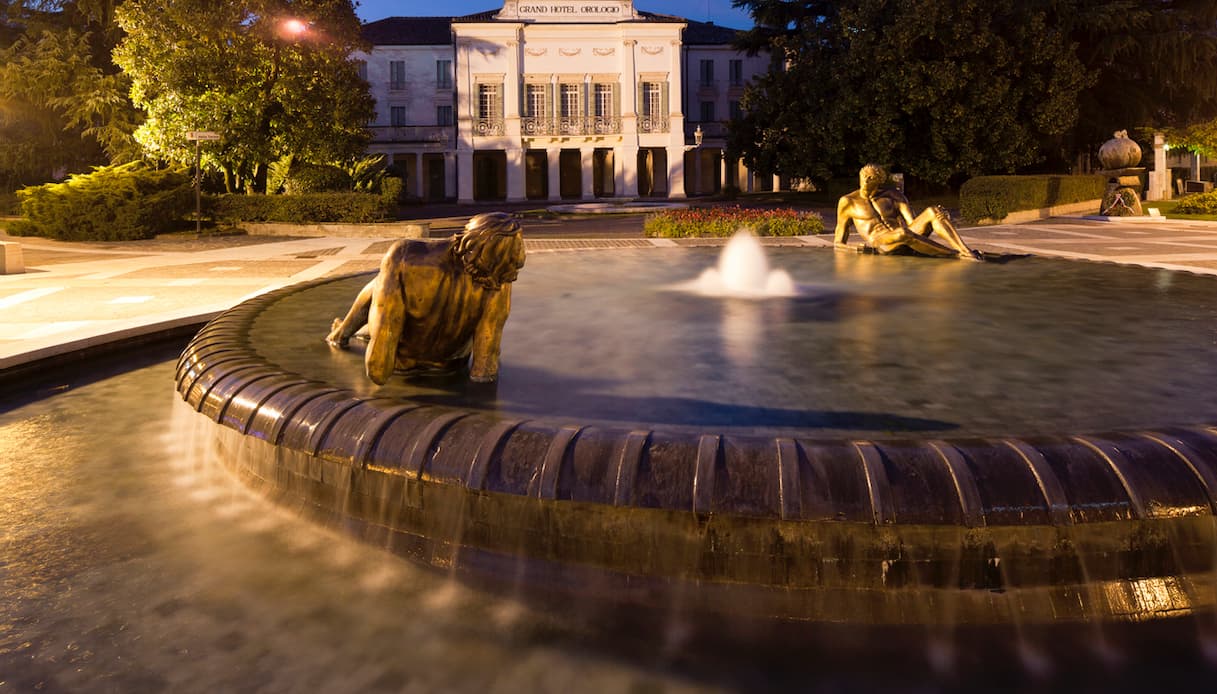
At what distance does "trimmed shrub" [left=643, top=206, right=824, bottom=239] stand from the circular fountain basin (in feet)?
46.4

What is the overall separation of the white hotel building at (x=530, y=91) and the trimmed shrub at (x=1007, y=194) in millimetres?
23913

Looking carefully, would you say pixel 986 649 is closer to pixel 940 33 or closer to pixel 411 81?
pixel 940 33

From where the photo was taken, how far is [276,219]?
27484 millimetres

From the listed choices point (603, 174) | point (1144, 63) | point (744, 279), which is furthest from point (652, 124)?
point (744, 279)

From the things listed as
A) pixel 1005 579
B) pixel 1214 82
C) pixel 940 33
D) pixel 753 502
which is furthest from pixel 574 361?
pixel 1214 82

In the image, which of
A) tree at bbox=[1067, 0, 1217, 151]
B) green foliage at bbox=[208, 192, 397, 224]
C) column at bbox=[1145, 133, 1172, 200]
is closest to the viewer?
green foliage at bbox=[208, 192, 397, 224]

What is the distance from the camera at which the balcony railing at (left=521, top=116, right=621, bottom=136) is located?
5341 cm

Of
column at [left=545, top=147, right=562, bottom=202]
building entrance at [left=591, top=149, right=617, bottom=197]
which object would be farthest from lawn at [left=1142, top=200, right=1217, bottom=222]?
building entrance at [left=591, top=149, right=617, bottom=197]

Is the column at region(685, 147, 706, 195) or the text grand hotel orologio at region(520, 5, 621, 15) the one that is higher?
the text grand hotel orologio at region(520, 5, 621, 15)

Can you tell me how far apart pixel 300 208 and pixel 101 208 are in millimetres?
5129

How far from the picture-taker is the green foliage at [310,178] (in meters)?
30.0

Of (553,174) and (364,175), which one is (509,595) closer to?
(364,175)

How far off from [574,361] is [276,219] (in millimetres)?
24344

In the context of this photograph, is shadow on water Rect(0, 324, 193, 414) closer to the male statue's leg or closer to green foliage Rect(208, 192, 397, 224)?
the male statue's leg
